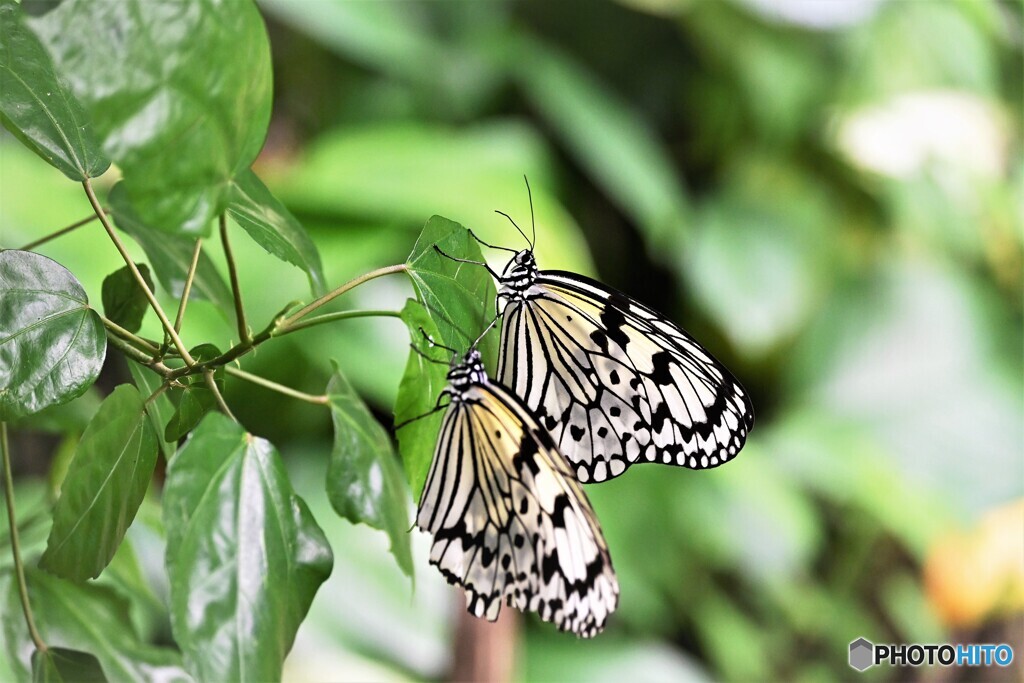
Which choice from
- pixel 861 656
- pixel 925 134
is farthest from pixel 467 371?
pixel 925 134

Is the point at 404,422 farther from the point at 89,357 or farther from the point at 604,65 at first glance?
the point at 604,65

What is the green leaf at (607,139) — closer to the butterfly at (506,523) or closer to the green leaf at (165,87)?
the butterfly at (506,523)

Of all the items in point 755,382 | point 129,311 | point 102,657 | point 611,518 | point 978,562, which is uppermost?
point 755,382

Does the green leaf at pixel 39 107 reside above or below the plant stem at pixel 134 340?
above

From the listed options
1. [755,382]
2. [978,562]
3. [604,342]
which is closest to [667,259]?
[755,382]

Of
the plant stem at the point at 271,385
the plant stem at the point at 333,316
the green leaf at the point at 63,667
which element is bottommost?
the green leaf at the point at 63,667

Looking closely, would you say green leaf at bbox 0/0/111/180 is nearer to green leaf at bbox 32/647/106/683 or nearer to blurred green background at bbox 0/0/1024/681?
green leaf at bbox 32/647/106/683

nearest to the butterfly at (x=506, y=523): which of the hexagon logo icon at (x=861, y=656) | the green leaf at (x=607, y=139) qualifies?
the hexagon logo icon at (x=861, y=656)
